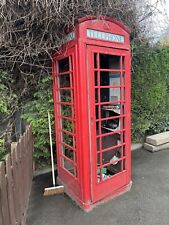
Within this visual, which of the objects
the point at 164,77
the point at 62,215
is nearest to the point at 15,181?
the point at 62,215

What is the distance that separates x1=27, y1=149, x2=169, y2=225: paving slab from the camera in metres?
2.59

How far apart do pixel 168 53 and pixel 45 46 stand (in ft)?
11.3

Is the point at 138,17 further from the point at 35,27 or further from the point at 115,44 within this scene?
the point at 35,27

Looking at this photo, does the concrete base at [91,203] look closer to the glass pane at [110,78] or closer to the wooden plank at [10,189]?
the wooden plank at [10,189]

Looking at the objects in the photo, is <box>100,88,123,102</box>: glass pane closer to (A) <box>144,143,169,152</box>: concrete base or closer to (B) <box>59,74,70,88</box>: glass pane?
(B) <box>59,74,70,88</box>: glass pane

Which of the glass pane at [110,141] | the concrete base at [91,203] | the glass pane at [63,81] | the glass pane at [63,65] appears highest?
the glass pane at [63,65]

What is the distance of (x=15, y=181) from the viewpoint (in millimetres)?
2172

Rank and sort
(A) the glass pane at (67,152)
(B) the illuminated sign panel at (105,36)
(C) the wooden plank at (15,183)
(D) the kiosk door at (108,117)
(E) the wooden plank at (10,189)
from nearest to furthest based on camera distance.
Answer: (E) the wooden plank at (10,189) → (C) the wooden plank at (15,183) → (B) the illuminated sign panel at (105,36) → (D) the kiosk door at (108,117) → (A) the glass pane at (67,152)

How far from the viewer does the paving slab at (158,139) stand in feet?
16.1

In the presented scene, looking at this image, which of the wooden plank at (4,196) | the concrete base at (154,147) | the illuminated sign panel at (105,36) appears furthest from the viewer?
the concrete base at (154,147)

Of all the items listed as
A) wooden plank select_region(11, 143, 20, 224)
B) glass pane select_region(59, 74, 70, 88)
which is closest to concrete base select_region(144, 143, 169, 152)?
glass pane select_region(59, 74, 70, 88)

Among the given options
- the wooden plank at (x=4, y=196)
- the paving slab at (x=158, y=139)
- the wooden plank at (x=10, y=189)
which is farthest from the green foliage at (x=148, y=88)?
the wooden plank at (x=4, y=196)

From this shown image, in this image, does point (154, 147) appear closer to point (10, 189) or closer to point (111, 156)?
point (111, 156)

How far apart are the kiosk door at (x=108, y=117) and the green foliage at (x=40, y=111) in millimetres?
903
